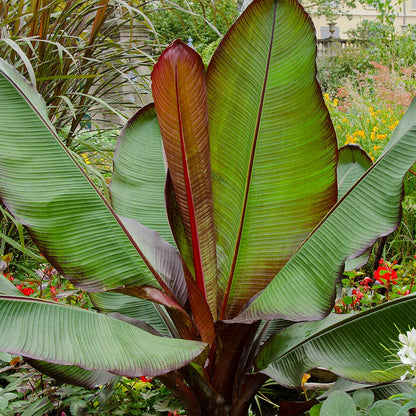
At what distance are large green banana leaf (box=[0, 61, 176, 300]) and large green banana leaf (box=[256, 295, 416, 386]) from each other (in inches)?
13.8

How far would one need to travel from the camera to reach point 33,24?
7.10ft

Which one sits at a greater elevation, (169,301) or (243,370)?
(169,301)

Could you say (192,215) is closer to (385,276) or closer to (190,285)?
(190,285)

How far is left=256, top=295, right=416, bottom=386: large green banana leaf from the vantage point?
1124mm

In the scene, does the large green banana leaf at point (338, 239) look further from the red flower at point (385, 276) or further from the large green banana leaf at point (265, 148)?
the red flower at point (385, 276)

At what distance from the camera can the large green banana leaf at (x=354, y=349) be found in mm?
1124

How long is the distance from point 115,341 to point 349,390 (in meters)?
0.60

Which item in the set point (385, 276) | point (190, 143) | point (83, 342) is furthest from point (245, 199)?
point (385, 276)

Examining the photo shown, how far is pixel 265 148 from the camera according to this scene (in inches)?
50.0

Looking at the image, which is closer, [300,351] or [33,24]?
[300,351]

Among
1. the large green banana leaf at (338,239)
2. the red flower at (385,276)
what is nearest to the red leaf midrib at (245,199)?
the large green banana leaf at (338,239)

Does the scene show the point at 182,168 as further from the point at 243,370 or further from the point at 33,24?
the point at 33,24

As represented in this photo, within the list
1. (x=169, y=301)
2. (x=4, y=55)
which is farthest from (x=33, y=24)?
(x=169, y=301)

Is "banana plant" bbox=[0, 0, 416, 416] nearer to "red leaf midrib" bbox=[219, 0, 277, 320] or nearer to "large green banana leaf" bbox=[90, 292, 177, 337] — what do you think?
→ "red leaf midrib" bbox=[219, 0, 277, 320]
